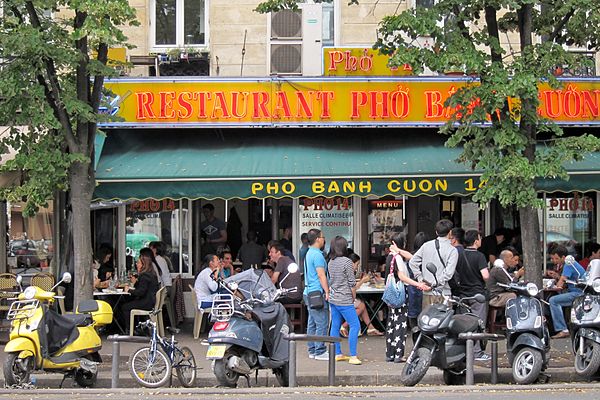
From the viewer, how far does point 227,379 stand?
10.8m

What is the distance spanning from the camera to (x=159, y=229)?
1823 cm

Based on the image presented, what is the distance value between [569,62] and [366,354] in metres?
4.88

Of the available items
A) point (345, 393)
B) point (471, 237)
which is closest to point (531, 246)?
point (471, 237)

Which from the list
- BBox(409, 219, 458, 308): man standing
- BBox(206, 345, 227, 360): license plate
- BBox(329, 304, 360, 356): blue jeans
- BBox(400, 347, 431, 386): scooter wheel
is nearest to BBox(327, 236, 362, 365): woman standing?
BBox(329, 304, 360, 356): blue jeans

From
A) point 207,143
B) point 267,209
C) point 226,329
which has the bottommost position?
point 226,329

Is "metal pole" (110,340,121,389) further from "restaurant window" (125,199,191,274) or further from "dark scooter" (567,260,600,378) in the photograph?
"restaurant window" (125,199,191,274)

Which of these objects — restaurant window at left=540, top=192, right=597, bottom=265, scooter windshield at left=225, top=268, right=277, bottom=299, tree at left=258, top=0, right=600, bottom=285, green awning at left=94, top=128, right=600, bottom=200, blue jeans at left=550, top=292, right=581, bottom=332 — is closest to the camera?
scooter windshield at left=225, top=268, right=277, bottom=299

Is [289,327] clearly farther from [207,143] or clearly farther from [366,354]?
[207,143]

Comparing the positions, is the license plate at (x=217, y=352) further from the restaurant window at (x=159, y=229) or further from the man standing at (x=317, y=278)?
the restaurant window at (x=159, y=229)

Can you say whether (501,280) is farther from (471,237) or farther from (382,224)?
(382,224)

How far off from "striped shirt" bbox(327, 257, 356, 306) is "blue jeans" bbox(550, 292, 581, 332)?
3.67 metres

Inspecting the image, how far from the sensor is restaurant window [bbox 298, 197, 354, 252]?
18016 millimetres

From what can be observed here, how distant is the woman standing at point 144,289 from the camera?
1520 centimetres

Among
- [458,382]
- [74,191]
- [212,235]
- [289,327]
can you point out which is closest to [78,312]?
[74,191]
